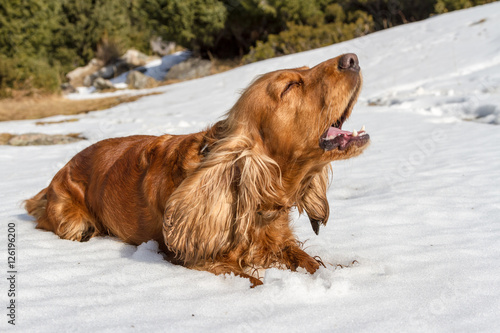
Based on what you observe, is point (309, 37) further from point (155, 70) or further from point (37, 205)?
point (37, 205)

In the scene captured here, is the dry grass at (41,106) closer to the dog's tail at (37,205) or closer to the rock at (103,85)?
the rock at (103,85)

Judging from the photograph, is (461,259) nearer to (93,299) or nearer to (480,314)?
(480,314)

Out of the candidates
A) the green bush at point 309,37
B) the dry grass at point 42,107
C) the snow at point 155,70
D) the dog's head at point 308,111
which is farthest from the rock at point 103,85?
the dog's head at point 308,111

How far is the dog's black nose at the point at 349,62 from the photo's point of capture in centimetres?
229

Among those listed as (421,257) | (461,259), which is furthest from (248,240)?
(461,259)

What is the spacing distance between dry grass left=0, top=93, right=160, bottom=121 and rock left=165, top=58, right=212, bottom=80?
5645 millimetres

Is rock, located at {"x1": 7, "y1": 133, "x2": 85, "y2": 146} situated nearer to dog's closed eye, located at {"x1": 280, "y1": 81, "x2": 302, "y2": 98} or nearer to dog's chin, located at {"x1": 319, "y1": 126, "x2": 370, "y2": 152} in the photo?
dog's closed eye, located at {"x1": 280, "y1": 81, "x2": 302, "y2": 98}

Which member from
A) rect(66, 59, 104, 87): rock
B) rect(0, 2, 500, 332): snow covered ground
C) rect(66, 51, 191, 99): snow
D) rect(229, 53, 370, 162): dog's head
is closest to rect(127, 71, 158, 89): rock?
rect(66, 51, 191, 99): snow

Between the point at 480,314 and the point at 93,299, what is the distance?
1570 mm

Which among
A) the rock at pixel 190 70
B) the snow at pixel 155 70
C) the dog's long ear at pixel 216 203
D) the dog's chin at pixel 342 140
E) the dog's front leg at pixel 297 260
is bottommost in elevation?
the snow at pixel 155 70

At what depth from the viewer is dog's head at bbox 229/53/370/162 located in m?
2.30

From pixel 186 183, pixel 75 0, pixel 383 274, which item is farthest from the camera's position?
pixel 75 0

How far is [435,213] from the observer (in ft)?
9.89

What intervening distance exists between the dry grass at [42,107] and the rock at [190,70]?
565 cm
